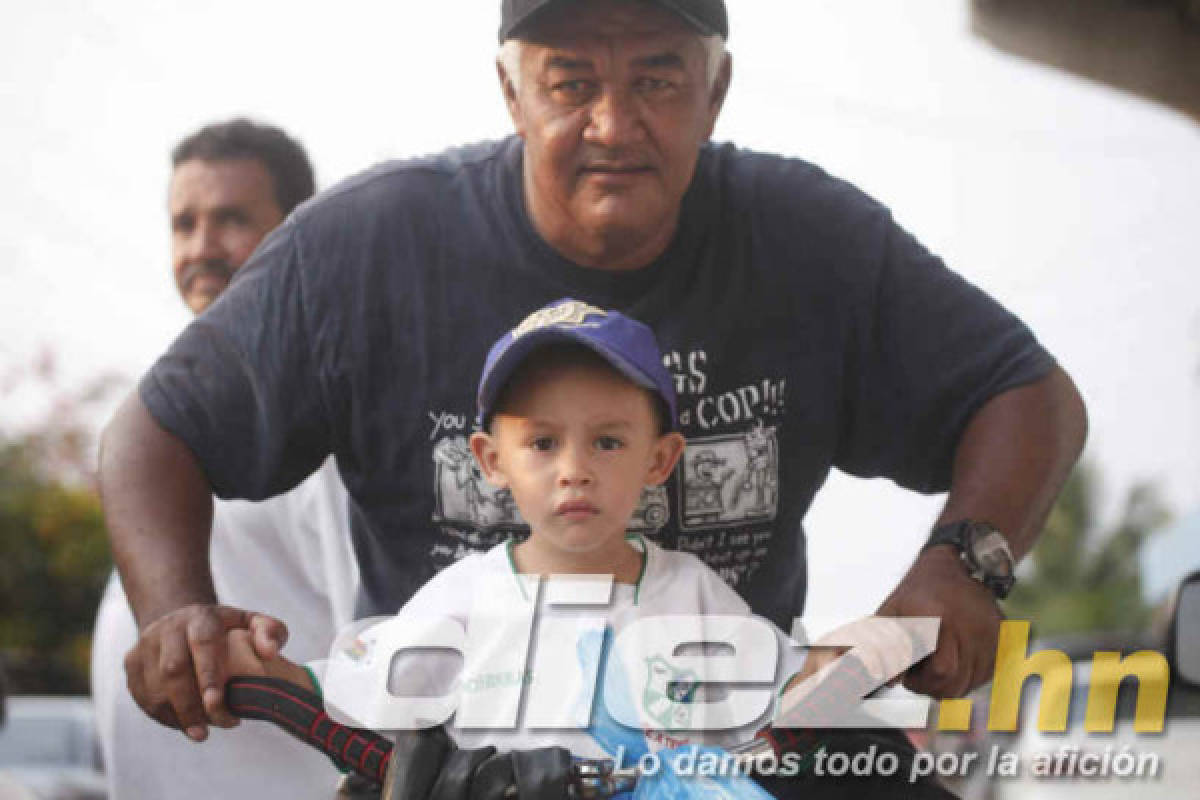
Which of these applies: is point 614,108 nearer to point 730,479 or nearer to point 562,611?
point 730,479

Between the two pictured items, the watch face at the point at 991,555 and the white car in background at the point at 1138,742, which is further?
the white car in background at the point at 1138,742

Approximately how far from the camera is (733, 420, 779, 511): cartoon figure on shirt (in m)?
2.32

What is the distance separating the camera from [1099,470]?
2919 cm

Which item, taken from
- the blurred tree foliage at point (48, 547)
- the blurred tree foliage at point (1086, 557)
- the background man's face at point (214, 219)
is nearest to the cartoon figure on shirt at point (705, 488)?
the background man's face at point (214, 219)

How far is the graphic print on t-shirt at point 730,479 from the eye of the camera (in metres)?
2.28

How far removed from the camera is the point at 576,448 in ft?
6.40

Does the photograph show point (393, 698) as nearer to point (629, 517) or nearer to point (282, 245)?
point (629, 517)

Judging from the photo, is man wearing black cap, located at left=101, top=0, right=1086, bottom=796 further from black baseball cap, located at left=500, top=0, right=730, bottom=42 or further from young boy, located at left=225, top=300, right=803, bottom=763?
young boy, located at left=225, top=300, right=803, bottom=763

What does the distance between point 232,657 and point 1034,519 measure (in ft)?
3.68

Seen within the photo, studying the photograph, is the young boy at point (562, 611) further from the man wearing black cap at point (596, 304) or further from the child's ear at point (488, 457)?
the man wearing black cap at point (596, 304)

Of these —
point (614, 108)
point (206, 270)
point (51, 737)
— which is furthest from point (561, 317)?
point (51, 737)

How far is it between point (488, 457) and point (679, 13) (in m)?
0.63

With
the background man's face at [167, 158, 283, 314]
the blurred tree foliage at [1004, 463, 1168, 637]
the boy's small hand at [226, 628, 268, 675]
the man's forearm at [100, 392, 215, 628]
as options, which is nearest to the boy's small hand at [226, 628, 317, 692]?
the boy's small hand at [226, 628, 268, 675]

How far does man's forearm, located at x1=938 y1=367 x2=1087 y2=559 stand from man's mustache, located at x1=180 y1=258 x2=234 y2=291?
197 centimetres
